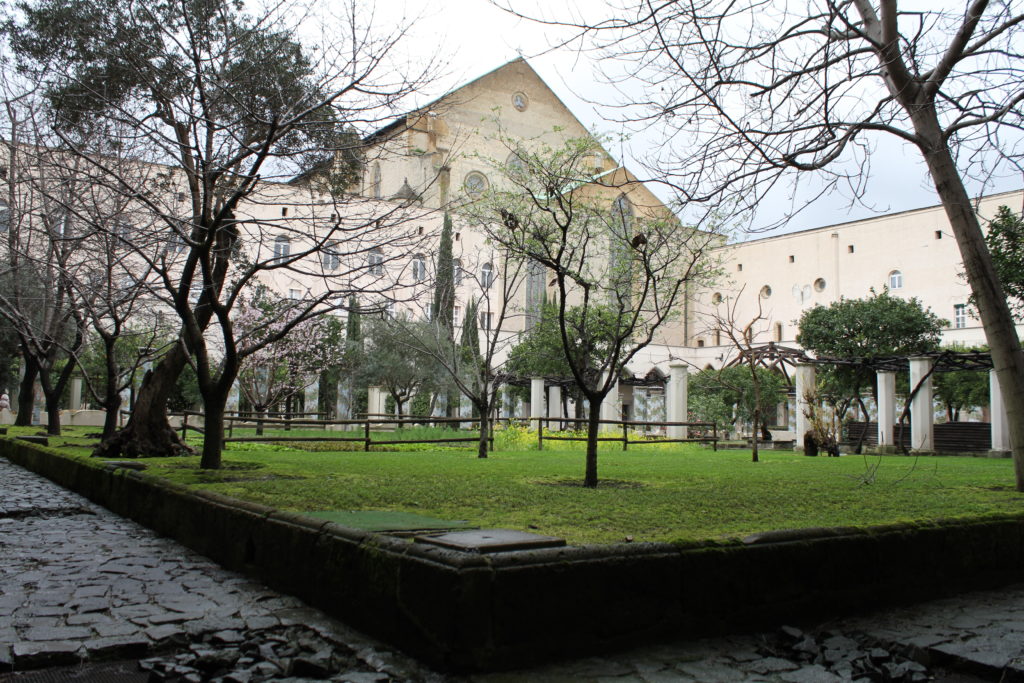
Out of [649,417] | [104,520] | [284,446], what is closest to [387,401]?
[649,417]

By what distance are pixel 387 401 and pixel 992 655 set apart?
33296 mm

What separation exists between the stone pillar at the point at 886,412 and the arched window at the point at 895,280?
21.7 m

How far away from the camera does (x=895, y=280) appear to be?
44750 millimetres

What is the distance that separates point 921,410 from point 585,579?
23.3 meters

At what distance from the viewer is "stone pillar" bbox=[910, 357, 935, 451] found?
23062mm

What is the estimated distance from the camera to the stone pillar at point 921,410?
23062 millimetres

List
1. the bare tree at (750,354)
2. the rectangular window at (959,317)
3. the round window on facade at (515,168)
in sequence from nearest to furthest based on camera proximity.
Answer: the round window on facade at (515,168) < the bare tree at (750,354) < the rectangular window at (959,317)

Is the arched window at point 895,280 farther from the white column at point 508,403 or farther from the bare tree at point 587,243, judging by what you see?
the bare tree at point 587,243

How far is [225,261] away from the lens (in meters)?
10.8

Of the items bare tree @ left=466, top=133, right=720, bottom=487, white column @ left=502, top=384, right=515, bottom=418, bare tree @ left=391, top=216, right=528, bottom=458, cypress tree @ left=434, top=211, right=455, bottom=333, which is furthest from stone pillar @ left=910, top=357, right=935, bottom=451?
white column @ left=502, top=384, right=515, bottom=418

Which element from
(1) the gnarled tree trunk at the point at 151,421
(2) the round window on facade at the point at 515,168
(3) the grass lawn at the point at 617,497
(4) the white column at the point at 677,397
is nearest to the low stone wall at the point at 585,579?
(3) the grass lawn at the point at 617,497

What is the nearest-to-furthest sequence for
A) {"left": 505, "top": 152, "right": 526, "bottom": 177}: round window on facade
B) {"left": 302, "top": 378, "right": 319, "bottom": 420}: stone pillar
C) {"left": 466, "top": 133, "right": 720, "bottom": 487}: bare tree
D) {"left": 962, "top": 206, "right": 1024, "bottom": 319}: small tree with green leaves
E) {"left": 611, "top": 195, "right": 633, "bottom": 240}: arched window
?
{"left": 466, "top": 133, "right": 720, "bottom": 487}: bare tree, {"left": 611, "top": 195, "right": 633, "bottom": 240}: arched window, {"left": 505, "top": 152, "right": 526, "bottom": 177}: round window on facade, {"left": 962, "top": 206, "right": 1024, "bottom": 319}: small tree with green leaves, {"left": 302, "top": 378, "right": 319, "bottom": 420}: stone pillar

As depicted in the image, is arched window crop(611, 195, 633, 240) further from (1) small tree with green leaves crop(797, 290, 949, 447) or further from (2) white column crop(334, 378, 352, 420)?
(2) white column crop(334, 378, 352, 420)

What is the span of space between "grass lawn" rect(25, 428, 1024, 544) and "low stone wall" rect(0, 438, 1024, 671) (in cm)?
24
